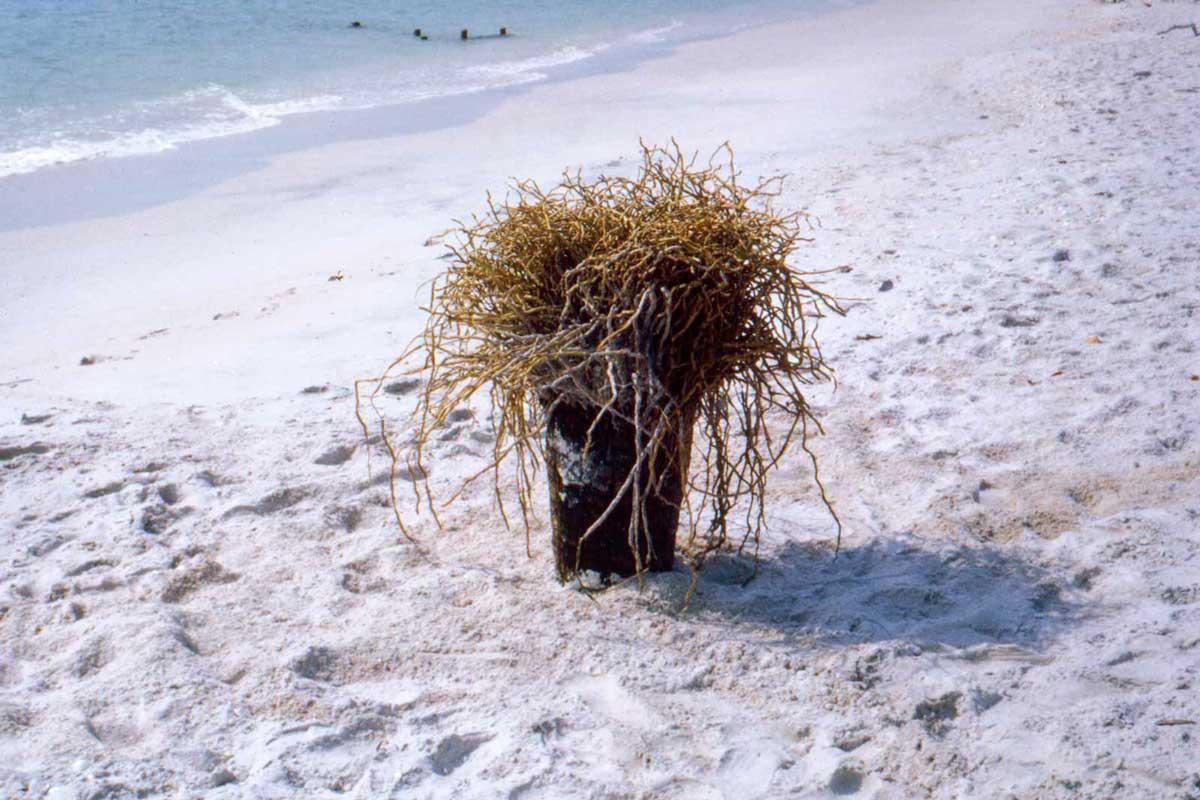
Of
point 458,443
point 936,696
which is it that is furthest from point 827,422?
point 936,696

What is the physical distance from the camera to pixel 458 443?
141 inches

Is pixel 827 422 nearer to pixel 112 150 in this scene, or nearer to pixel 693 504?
→ pixel 693 504

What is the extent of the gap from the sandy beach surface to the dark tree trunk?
0.09 metres

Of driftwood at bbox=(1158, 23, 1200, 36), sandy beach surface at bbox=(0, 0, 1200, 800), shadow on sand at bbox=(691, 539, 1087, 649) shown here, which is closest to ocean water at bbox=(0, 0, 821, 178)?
sandy beach surface at bbox=(0, 0, 1200, 800)

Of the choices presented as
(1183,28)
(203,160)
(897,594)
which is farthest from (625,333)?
(1183,28)

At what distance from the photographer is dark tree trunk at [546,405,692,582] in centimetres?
251

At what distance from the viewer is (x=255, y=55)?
530 inches

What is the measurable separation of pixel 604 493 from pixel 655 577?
28 cm

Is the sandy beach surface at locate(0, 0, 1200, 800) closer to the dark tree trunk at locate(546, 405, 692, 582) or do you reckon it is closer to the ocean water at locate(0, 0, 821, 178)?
the dark tree trunk at locate(546, 405, 692, 582)

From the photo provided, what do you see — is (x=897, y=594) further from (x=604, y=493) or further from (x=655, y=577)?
(x=604, y=493)

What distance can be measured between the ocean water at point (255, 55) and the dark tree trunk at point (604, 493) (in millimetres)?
7599

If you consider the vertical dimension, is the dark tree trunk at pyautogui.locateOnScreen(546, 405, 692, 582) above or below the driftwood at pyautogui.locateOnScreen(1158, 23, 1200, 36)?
below

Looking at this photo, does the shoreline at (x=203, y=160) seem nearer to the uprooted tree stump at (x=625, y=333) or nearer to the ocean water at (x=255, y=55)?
the ocean water at (x=255, y=55)

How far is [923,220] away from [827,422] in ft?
7.42
